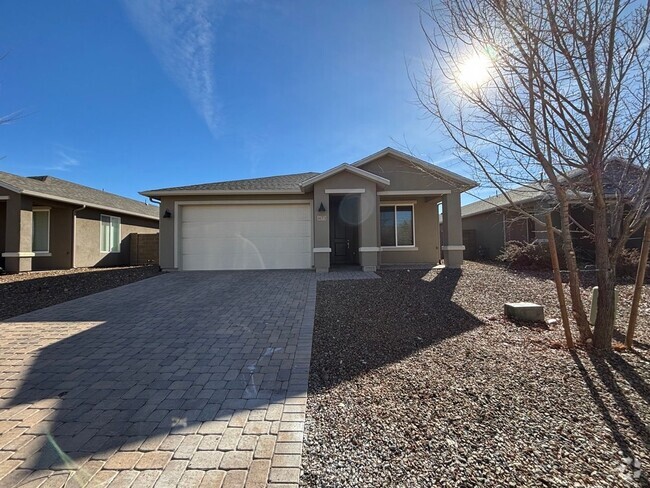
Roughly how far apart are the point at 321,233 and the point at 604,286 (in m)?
7.98

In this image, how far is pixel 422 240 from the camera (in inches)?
528

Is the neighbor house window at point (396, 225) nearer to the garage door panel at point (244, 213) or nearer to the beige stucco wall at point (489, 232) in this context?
the garage door panel at point (244, 213)

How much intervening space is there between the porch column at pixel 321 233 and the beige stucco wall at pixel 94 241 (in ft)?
36.5

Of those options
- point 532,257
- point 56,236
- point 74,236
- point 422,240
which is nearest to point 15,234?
point 56,236

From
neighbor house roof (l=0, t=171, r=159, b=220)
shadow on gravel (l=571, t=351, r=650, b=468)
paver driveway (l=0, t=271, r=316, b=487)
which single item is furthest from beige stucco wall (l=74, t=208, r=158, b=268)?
shadow on gravel (l=571, t=351, r=650, b=468)

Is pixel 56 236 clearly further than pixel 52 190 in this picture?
Yes

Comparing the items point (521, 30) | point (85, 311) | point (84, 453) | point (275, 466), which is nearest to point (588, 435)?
point (275, 466)

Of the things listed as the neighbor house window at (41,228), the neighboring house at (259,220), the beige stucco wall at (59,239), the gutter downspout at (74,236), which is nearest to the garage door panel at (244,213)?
the neighboring house at (259,220)

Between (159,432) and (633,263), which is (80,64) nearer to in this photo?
(159,432)

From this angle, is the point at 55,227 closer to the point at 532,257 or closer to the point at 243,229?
the point at 243,229

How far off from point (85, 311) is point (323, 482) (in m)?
6.26

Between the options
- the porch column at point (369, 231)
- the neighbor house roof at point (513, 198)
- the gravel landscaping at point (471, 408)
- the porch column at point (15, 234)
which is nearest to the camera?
the gravel landscaping at point (471, 408)

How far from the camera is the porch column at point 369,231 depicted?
10.9 m

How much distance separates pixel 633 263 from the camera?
9.20 meters
